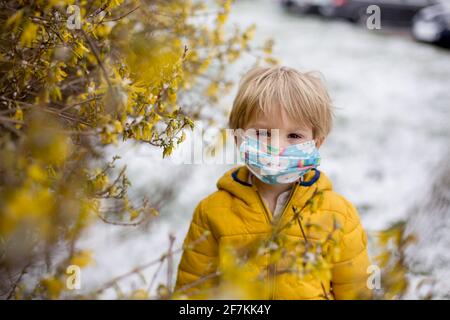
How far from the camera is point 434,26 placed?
9.54m

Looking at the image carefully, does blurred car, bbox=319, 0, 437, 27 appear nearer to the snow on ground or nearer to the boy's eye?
the snow on ground

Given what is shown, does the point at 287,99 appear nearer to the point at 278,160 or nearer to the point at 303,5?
the point at 278,160

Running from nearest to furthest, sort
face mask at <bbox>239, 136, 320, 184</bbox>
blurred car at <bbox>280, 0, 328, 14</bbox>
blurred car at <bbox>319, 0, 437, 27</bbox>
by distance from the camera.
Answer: face mask at <bbox>239, 136, 320, 184</bbox> → blurred car at <bbox>319, 0, 437, 27</bbox> → blurred car at <bbox>280, 0, 328, 14</bbox>

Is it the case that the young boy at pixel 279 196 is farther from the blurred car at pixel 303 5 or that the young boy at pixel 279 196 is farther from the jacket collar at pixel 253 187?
the blurred car at pixel 303 5

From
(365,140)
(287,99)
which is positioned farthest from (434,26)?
(287,99)

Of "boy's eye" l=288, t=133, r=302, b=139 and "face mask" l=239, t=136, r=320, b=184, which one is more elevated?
"boy's eye" l=288, t=133, r=302, b=139

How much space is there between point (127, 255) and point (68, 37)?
7.13 ft

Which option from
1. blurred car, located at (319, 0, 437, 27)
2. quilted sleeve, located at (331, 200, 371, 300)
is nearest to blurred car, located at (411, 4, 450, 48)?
blurred car, located at (319, 0, 437, 27)

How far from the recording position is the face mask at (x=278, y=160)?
→ 182 centimetres

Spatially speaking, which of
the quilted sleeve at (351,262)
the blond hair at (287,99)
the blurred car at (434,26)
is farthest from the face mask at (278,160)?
the blurred car at (434,26)

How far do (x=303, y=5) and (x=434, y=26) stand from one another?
14.7 feet

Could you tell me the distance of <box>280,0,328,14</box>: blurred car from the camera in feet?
41.6
